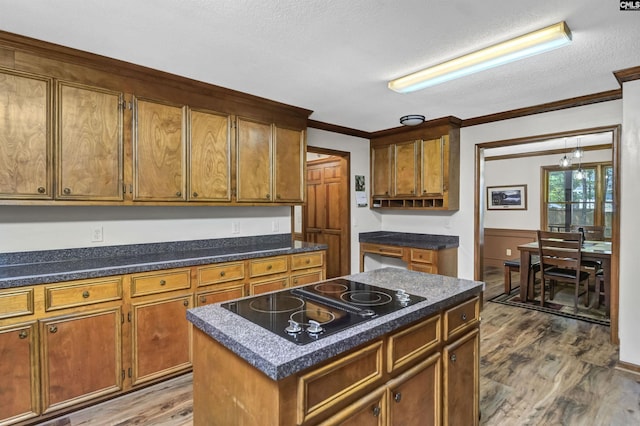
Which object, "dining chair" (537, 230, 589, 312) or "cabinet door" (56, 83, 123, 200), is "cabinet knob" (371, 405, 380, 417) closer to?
"cabinet door" (56, 83, 123, 200)

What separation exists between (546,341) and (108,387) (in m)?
3.81

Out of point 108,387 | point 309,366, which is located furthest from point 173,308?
point 309,366

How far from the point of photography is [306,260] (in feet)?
11.3

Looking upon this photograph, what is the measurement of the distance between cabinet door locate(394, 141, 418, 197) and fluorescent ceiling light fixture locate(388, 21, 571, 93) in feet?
5.74

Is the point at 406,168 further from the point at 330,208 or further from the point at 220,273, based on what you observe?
the point at 220,273

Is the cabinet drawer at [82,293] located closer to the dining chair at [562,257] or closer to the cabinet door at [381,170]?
the cabinet door at [381,170]

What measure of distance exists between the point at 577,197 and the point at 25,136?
306 inches

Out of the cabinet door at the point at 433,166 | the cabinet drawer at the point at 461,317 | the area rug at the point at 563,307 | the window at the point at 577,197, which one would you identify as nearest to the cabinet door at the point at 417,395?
the cabinet drawer at the point at 461,317

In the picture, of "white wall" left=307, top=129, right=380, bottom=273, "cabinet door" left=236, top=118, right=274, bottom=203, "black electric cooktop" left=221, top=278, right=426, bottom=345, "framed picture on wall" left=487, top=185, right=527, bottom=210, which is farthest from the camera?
"framed picture on wall" left=487, top=185, right=527, bottom=210

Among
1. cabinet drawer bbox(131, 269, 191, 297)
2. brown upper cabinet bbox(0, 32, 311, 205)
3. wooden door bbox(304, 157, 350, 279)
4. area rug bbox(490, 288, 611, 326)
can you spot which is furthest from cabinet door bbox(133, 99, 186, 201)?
area rug bbox(490, 288, 611, 326)

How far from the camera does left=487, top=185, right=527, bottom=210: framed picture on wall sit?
6672 millimetres

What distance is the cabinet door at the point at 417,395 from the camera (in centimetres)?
136

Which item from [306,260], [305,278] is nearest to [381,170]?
[306,260]

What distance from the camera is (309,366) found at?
3.34 feet
